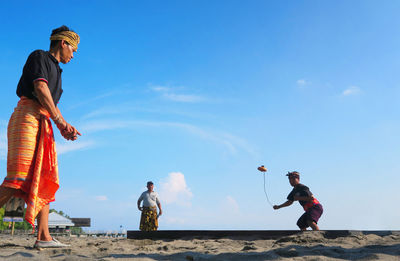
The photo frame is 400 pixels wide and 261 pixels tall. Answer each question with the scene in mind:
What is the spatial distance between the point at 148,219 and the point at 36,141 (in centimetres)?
586

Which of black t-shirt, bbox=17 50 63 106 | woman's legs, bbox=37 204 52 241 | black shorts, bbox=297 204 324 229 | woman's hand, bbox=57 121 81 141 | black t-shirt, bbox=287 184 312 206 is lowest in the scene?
woman's legs, bbox=37 204 52 241

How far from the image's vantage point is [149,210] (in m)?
8.77

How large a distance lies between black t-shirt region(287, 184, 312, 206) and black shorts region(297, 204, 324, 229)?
19 centimetres

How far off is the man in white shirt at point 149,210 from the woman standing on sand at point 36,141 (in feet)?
17.4

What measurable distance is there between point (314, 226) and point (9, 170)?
5.07 m

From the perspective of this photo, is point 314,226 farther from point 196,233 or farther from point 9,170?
point 9,170

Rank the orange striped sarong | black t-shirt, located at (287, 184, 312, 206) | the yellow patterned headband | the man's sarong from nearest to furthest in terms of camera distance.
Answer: the orange striped sarong < the yellow patterned headband < black t-shirt, located at (287, 184, 312, 206) < the man's sarong

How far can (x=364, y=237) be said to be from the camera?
4.77m

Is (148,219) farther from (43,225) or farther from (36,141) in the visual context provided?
(36,141)

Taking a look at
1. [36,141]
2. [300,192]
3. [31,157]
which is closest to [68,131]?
[36,141]

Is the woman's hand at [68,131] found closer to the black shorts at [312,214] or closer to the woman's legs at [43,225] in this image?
the woman's legs at [43,225]

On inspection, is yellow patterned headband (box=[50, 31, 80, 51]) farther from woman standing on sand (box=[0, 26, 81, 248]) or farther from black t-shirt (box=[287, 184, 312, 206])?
black t-shirt (box=[287, 184, 312, 206])

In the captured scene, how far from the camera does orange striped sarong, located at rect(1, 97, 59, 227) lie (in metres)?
3.21

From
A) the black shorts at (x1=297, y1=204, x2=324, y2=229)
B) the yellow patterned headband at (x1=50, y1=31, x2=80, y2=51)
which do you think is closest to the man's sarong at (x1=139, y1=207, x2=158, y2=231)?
the black shorts at (x1=297, y1=204, x2=324, y2=229)
